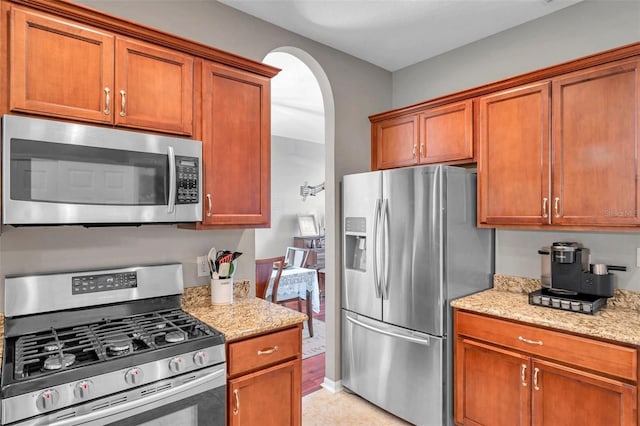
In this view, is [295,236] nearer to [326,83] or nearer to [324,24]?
[326,83]

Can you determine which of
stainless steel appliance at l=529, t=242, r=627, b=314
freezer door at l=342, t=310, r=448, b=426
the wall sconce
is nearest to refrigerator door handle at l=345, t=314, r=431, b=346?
freezer door at l=342, t=310, r=448, b=426

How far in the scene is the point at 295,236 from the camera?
261 inches

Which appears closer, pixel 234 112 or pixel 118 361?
pixel 118 361

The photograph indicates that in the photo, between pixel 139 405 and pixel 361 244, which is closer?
pixel 139 405

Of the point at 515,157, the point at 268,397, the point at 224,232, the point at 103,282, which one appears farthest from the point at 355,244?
the point at 103,282

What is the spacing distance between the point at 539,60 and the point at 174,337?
2.84 m

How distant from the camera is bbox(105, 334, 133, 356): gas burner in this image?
4.95 ft

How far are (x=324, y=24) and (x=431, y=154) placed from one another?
1.22 m

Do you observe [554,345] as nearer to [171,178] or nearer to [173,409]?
[173,409]

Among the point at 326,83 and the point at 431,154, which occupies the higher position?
the point at 326,83

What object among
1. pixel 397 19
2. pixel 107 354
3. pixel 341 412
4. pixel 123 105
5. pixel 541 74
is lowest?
pixel 341 412

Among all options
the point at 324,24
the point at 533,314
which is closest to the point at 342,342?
the point at 533,314

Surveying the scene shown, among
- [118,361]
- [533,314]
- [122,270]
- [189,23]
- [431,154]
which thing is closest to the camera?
[118,361]

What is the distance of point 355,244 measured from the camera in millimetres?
2998
